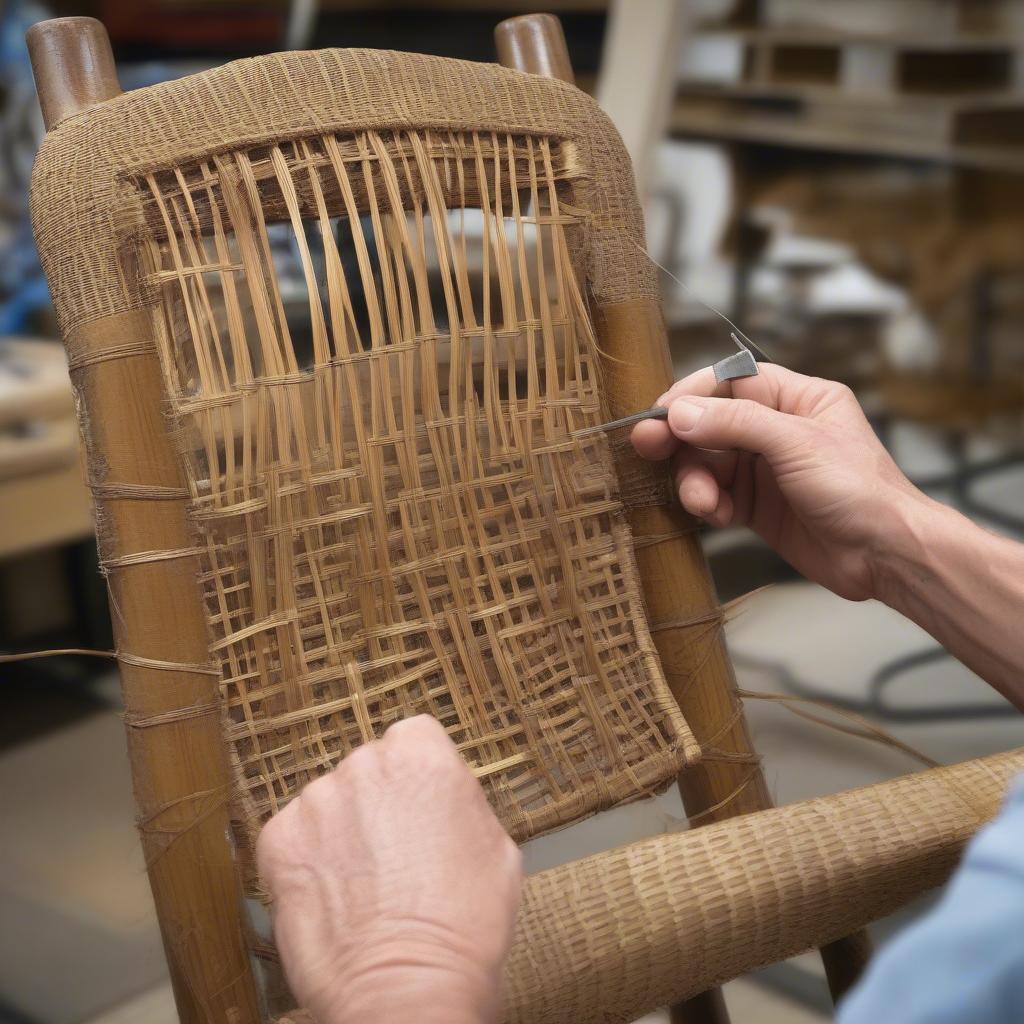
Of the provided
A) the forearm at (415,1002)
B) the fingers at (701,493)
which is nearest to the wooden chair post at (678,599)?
the fingers at (701,493)

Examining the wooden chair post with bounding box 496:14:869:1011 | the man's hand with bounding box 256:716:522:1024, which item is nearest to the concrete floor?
the wooden chair post with bounding box 496:14:869:1011

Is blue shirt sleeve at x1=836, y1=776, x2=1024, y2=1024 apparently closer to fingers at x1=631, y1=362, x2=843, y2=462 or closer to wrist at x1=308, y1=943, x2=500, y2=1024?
wrist at x1=308, y1=943, x2=500, y2=1024

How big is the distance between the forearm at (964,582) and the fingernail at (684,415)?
0.47 ft

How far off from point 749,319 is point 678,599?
220 cm

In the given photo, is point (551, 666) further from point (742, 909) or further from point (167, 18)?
point (167, 18)

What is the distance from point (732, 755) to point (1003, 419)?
2.49 m

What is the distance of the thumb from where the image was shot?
741mm

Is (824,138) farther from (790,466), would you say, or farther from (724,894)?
(724,894)

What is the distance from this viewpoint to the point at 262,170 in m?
0.67

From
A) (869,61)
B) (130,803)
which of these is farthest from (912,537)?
(869,61)

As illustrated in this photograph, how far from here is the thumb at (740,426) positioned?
0.74 m

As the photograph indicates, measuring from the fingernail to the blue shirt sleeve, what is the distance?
0.45 metres

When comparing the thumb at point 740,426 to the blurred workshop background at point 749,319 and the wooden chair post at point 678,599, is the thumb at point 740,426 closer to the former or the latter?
the wooden chair post at point 678,599

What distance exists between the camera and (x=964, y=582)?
0.74m
